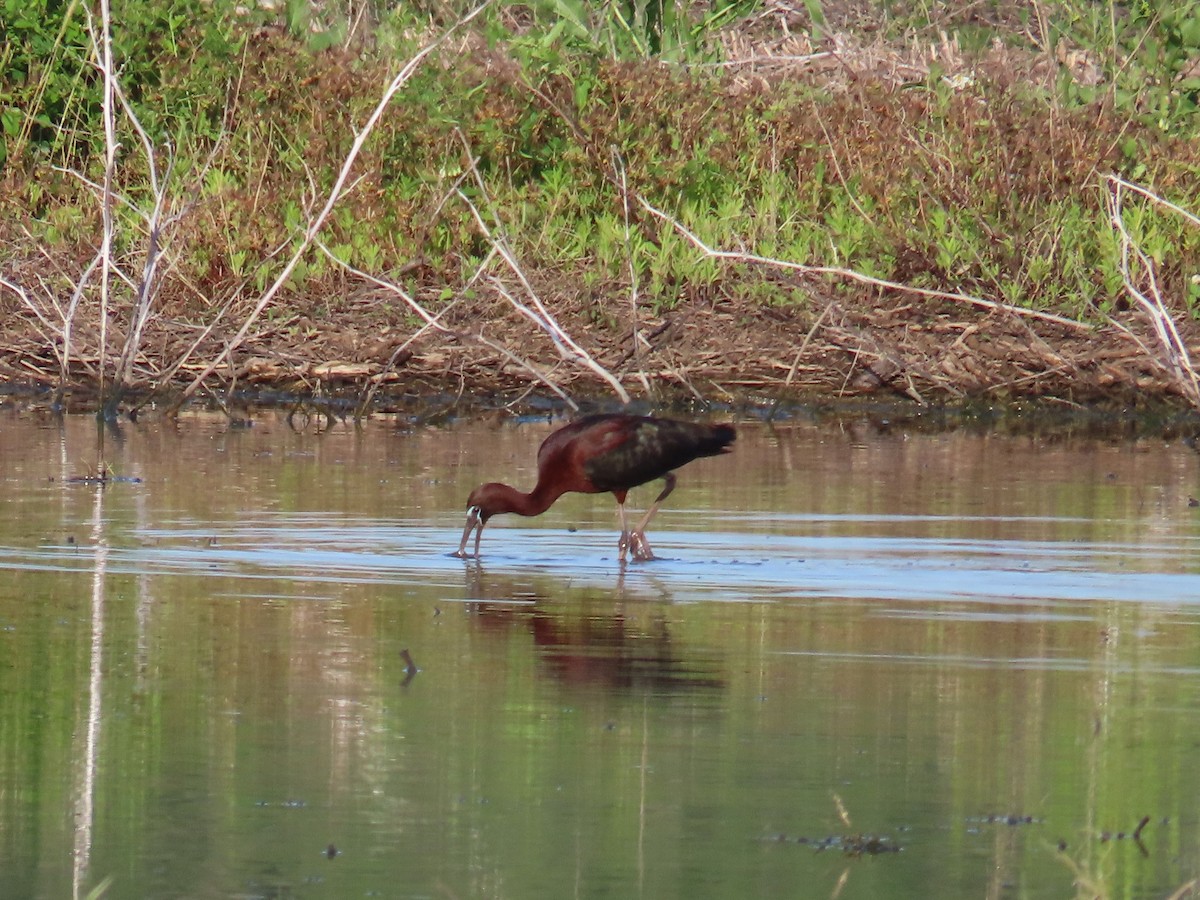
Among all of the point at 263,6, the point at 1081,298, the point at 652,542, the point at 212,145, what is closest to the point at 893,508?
the point at 652,542

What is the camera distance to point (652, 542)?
9922mm

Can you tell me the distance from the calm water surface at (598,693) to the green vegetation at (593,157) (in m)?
4.93

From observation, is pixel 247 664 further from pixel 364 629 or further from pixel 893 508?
pixel 893 508

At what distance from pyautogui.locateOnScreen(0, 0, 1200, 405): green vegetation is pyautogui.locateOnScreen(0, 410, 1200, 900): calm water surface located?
4933 mm

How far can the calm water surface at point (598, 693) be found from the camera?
5000 mm

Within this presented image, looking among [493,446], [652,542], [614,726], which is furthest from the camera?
[493,446]

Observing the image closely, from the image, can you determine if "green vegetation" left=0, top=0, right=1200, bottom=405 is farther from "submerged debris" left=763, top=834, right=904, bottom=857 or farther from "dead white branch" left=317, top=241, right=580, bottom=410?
"submerged debris" left=763, top=834, right=904, bottom=857

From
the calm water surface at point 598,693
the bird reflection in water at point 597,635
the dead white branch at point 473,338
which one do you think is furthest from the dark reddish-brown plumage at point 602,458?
the dead white branch at point 473,338

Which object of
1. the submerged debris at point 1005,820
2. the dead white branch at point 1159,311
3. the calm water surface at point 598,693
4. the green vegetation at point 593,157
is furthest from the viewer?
the green vegetation at point 593,157

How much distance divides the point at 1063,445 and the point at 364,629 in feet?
23.0

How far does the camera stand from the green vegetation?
16.5 metres

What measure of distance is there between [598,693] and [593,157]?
37.2ft

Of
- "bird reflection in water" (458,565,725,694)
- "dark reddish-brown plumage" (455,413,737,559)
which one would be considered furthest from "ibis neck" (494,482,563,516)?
"bird reflection in water" (458,565,725,694)

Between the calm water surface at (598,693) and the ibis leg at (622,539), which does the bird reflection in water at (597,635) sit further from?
the ibis leg at (622,539)
